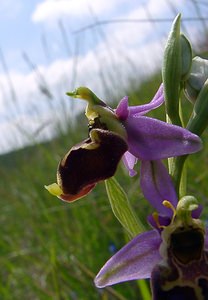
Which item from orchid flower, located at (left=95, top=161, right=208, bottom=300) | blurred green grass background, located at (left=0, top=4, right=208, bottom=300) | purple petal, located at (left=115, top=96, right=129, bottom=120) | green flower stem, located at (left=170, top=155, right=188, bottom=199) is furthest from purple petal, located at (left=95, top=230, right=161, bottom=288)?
blurred green grass background, located at (left=0, top=4, right=208, bottom=300)

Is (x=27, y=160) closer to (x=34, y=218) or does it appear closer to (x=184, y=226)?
(x=34, y=218)

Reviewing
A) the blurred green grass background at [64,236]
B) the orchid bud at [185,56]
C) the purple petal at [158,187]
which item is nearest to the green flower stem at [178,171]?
the purple petal at [158,187]

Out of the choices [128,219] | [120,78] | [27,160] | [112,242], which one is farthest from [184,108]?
[128,219]

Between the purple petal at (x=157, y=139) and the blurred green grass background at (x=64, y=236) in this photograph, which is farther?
the blurred green grass background at (x=64, y=236)

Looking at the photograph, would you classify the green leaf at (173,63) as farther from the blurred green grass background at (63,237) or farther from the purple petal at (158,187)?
the blurred green grass background at (63,237)

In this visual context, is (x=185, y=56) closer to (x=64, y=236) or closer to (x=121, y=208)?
(x=121, y=208)

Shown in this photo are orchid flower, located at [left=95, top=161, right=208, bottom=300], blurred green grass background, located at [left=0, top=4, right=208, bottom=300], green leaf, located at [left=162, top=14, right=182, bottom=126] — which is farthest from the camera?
blurred green grass background, located at [left=0, top=4, right=208, bottom=300]

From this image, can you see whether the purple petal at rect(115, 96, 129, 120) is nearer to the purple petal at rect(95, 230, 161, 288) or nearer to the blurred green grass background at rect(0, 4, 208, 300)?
the purple petal at rect(95, 230, 161, 288)
